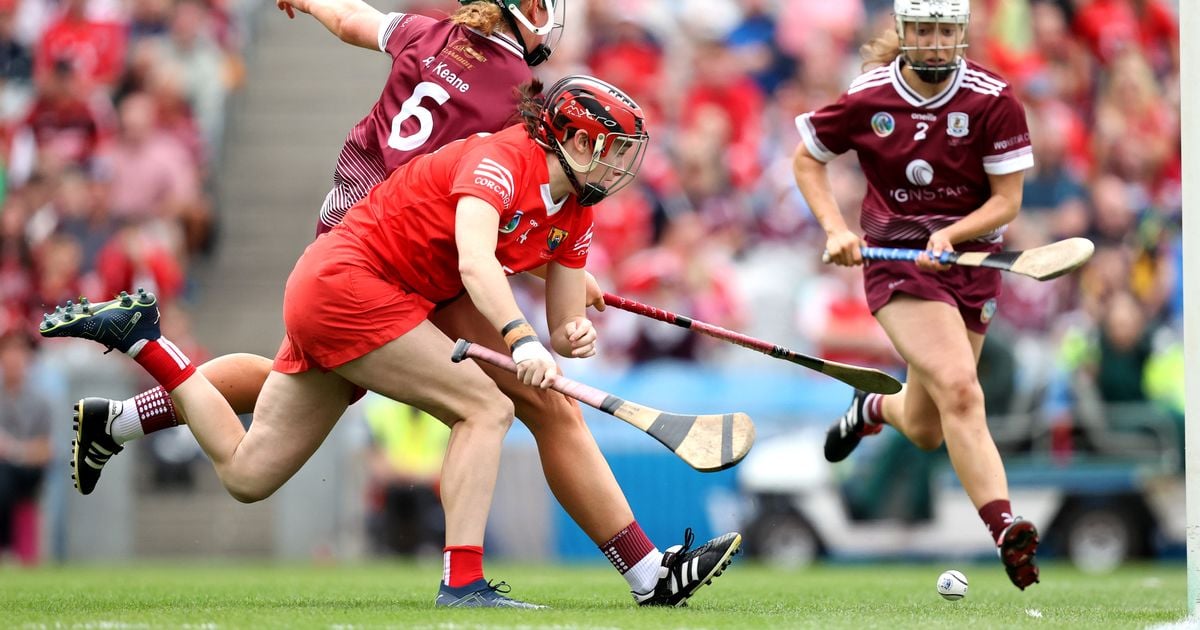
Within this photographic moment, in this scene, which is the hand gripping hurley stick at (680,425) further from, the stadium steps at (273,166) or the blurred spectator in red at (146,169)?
the stadium steps at (273,166)

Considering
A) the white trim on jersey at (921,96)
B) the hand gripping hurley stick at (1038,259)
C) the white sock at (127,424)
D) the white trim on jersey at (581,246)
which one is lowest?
the white sock at (127,424)

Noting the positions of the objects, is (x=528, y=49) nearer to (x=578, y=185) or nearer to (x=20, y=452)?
(x=578, y=185)

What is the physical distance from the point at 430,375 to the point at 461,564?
1.93 feet

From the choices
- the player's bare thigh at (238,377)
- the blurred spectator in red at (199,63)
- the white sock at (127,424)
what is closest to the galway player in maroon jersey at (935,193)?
the player's bare thigh at (238,377)

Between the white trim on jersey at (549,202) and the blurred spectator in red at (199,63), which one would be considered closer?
the white trim on jersey at (549,202)

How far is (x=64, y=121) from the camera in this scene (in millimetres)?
13211

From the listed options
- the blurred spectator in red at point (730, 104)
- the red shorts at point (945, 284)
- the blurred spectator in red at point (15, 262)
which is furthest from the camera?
the blurred spectator in red at point (730, 104)

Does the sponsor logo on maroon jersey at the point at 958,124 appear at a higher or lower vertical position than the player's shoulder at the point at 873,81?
lower

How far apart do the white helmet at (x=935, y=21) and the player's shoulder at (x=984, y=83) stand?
80mm

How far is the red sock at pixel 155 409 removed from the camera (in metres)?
6.14

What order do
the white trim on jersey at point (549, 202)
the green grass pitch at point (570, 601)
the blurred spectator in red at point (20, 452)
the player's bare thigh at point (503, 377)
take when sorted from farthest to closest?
the blurred spectator in red at point (20, 452) < the player's bare thigh at point (503, 377) < the white trim on jersey at point (549, 202) < the green grass pitch at point (570, 601)

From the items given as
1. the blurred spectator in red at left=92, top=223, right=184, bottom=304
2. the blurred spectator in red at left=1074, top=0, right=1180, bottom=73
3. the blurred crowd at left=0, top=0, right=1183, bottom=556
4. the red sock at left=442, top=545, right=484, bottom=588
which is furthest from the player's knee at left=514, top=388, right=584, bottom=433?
the blurred spectator in red at left=1074, top=0, right=1180, bottom=73

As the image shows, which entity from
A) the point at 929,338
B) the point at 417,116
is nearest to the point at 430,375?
the point at 417,116

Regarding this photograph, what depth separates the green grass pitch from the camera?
16.9 feet
